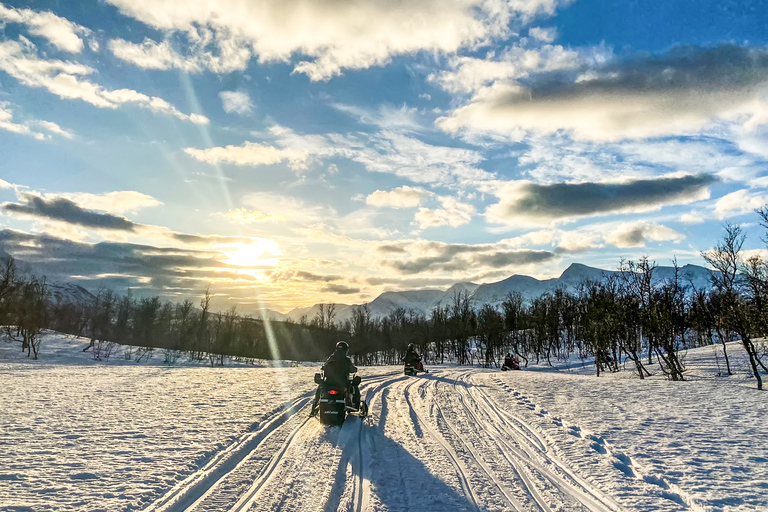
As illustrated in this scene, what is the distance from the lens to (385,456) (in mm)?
8797

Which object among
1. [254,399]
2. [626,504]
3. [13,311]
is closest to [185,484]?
[626,504]

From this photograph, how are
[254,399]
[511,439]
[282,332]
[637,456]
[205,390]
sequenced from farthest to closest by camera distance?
1. [282,332]
2. [205,390]
3. [254,399]
4. [511,439]
5. [637,456]

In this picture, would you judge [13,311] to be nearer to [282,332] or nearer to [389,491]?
[282,332]

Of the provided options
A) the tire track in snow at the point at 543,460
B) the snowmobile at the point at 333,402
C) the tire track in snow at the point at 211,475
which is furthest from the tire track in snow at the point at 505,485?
the tire track in snow at the point at 211,475

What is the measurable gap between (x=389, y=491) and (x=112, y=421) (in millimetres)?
9197

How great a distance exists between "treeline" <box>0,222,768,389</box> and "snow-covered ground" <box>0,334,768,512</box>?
13295 mm

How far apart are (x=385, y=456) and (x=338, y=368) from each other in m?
4.13

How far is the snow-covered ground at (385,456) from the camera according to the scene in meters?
6.46

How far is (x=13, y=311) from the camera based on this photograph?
69125mm

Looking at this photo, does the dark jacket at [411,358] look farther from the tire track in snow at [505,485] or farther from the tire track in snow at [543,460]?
the tire track in snow at [505,485]

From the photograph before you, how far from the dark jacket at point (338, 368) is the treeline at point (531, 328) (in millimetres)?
22609

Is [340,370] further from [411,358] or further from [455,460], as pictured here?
[411,358]

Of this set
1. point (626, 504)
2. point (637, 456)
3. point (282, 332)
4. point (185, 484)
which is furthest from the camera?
point (282, 332)

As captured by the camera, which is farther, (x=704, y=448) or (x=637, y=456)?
(x=704, y=448)
